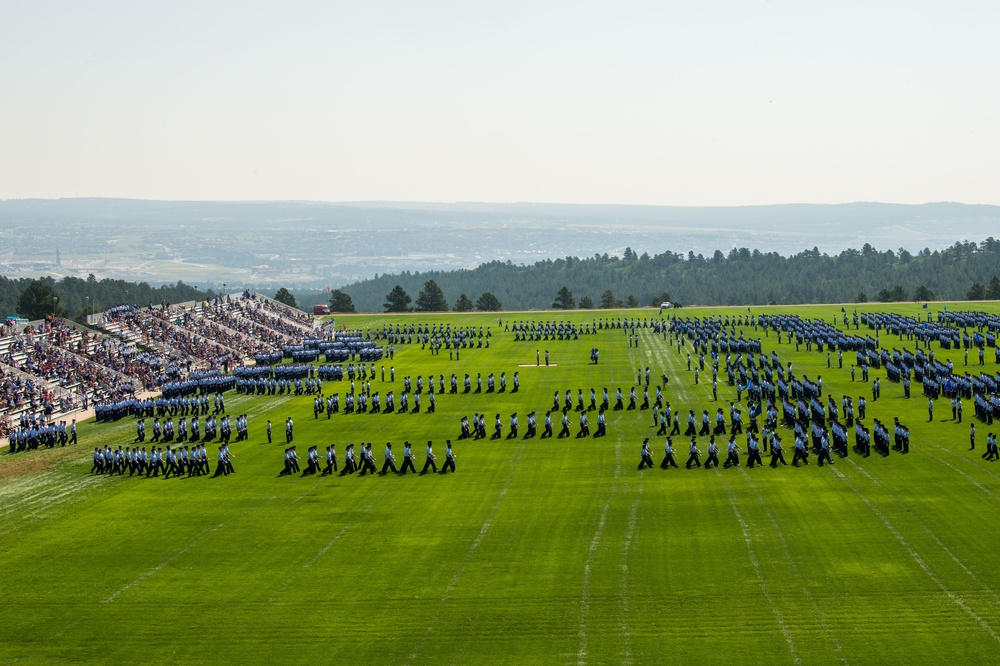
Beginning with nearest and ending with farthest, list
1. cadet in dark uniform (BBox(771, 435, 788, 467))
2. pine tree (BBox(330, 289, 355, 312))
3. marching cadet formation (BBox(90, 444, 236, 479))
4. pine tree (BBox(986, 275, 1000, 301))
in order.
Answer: cadet in dark uniform (BBox(771, 435, 788, 467)) < marching cadet formation (BBox(90, 444, 236, 479)) < pine tree (BBox(986, 275, 1000, 301)) < pine tree (BBox(330, 289, 355, 312))

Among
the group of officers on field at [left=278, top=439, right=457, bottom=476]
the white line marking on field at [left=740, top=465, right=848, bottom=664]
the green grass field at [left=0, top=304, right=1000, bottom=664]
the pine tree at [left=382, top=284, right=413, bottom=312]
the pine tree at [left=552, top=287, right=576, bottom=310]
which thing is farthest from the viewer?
the pine tree at [left=552, top=287, right=576, bottom=310]

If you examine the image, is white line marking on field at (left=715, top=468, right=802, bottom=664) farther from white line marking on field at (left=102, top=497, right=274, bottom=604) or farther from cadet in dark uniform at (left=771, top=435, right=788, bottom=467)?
white line marking on field at (left=102, top=497, right=274, bottom=604)

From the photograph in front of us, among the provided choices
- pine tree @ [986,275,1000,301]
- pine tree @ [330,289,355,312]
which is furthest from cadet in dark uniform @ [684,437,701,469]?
pine tree @ [986,275,1000,301]

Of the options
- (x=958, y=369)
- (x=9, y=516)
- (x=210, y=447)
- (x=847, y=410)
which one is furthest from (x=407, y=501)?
(x=958, y=369)

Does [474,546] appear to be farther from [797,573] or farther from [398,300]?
[398,300]

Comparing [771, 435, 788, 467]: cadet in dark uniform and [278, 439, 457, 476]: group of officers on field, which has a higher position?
[771, 435, 788, 467]: cadet in dark uniform

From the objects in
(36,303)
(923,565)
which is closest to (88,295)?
(36,303)
